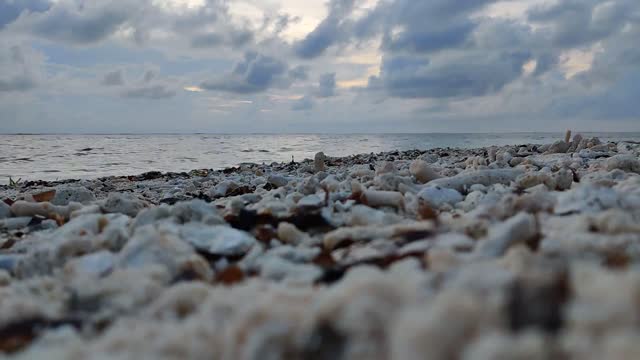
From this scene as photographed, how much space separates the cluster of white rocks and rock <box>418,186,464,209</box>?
284 millimetres

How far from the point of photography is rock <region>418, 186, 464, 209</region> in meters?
3.07

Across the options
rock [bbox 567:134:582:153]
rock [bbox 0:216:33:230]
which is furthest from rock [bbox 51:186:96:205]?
rock [bbox 567:134:582:153]

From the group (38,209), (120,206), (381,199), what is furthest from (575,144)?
(38,209)

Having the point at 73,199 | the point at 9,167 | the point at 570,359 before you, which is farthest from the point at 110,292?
the point at 9,167

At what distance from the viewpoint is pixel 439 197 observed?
10.3 ft

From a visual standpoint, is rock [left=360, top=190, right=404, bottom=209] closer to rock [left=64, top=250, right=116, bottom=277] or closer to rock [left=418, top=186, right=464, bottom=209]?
rock [left=418, top=186, right=464, bottom=209]

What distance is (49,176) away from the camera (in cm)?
1327

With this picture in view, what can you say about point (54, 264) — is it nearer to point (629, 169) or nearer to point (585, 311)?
point (585, 311)

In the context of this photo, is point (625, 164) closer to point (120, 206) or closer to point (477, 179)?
point (477, 179)

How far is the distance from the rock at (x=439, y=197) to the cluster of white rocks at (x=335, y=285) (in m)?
0.28

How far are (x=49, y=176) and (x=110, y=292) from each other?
13.4 meters

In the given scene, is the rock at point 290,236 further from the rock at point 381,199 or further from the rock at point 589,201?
the rock at point 589,201

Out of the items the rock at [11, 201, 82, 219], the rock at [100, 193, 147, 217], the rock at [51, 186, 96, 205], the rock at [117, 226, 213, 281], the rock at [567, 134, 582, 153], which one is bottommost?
the rock at [51, 186, 96, 205]

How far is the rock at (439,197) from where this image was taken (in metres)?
3.07
